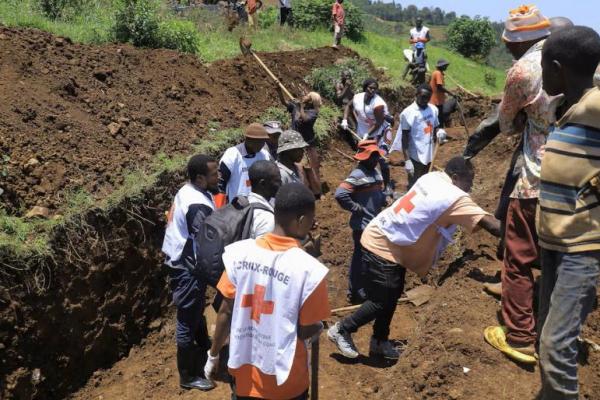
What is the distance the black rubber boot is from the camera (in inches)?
188

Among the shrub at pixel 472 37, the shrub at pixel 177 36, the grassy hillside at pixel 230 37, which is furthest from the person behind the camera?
the shrub at pixel 472 37

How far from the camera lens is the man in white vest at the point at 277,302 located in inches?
107

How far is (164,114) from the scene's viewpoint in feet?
26.8

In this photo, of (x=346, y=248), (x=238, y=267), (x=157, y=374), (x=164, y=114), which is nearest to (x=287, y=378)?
(x=238, y=267)

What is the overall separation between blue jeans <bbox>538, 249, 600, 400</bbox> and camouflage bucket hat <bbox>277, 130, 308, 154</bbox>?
312cm

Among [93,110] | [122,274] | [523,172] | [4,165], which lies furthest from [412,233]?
[93,110]

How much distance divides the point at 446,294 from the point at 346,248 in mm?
2739

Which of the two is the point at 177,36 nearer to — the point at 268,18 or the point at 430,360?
the point at 430,360

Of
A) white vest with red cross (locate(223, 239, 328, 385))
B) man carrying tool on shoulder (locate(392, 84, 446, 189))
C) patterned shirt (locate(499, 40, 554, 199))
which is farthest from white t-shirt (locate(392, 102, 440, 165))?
white vest with red cross (locate(223, 239, 328, 385))

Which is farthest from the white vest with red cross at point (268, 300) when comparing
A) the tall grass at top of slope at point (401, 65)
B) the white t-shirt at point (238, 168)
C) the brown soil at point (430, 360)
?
the tall grass at top of slope at point (401, 65)

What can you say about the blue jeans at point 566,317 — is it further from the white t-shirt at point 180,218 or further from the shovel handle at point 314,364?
the white t-shirt at point 180,218

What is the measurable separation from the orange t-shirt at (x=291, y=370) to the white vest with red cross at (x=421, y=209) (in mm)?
1621

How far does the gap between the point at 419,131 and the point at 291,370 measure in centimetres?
525

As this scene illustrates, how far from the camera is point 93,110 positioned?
288 inches
